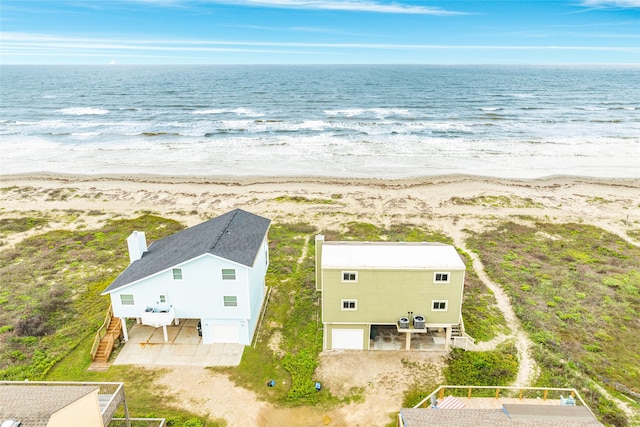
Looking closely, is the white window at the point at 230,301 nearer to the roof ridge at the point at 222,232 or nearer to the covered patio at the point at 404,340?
the roof ridge at the point at 222,232

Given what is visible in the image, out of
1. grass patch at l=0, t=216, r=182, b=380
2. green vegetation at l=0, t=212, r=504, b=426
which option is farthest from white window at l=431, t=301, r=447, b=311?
grass patch at l=0, t=216, r=182, b=380

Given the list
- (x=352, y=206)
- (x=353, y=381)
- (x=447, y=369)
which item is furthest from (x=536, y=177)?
(x=353, y=381)

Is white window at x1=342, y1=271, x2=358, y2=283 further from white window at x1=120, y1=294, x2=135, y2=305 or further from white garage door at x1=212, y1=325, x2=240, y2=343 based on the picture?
white window at x1=120, y1=294, x2=135, y2=305

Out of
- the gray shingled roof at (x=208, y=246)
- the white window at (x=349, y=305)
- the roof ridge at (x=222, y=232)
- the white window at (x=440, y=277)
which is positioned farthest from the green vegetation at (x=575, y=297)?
the roof ridge at (x=222, y=232)

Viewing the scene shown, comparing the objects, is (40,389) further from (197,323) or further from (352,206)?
(352,206)

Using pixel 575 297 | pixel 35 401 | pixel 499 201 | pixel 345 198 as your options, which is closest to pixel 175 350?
pixel 35 401
